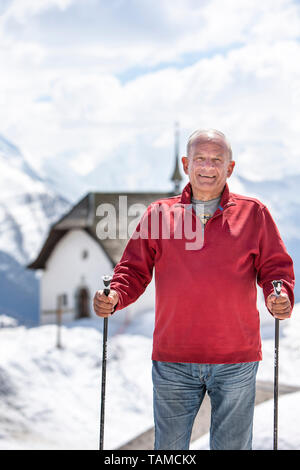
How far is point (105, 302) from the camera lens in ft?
11.1

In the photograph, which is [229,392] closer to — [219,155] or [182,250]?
[182,250]

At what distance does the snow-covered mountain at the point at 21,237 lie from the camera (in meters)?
59.6

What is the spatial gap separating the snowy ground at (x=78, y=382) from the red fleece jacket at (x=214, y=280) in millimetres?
9357

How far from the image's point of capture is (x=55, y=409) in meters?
15.7

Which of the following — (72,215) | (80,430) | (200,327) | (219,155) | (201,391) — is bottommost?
(80,430)

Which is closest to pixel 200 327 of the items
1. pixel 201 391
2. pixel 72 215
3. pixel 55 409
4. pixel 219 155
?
pixel 201 391

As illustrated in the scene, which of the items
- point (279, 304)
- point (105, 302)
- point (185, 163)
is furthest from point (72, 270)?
point (279, 304)

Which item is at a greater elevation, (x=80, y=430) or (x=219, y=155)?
(x=219, y=155)

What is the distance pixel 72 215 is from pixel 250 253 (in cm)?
2533

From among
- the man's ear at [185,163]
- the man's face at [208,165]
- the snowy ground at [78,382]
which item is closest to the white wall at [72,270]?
the snowy ground at [78,382]

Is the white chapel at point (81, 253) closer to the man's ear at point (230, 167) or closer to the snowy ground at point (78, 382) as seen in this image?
the snowy ground at point (78, 382)

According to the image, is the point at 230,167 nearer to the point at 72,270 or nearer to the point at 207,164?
the point at 207,164

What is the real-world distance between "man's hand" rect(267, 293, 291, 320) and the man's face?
71 cm

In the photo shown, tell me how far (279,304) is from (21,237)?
60.9 metres
